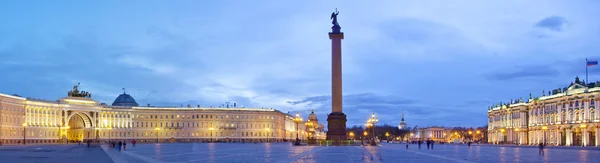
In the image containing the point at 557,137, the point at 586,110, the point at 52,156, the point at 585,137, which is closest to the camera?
the point at 52,156

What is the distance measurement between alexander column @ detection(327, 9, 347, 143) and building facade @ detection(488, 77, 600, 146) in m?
38.7

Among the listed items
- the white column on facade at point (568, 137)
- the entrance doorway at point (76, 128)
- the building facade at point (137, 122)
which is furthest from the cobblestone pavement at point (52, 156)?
the entrance doorway at point (76, 128)

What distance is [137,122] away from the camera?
540 ft

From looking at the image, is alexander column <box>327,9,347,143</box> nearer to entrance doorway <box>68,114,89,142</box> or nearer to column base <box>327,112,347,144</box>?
column base <box>327,112,347,144</box>

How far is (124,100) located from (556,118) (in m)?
123

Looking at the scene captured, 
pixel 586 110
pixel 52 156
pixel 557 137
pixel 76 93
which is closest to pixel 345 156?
pixel 52 156

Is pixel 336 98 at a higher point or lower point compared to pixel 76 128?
higher

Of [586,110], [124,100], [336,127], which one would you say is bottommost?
[336,127]

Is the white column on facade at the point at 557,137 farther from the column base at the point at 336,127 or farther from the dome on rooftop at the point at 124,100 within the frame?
the dome on rooftop at the point at 124,100

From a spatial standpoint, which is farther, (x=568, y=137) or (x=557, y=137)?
(x=557, y=137)

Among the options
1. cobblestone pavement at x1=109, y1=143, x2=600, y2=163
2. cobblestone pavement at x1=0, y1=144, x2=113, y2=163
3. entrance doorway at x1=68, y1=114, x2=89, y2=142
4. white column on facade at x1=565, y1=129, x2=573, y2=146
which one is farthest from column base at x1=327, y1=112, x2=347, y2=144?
entrance doorway at x1=68, y1=114, x2=89, y2=142

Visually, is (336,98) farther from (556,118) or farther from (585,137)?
(556,118)

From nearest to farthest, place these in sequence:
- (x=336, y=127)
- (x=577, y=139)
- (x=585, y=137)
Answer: (x=336, y=127) < (x=585, y=137) < (x=577, y=139)

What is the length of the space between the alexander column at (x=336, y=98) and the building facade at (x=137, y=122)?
76834 millimetres
